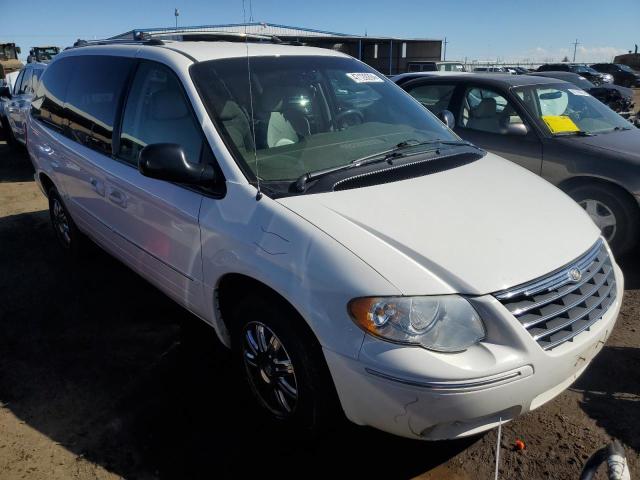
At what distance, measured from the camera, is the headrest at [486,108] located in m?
5.39

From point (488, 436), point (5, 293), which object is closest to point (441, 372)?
point (488, 436)

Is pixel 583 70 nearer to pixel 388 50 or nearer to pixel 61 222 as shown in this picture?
pixel 388 50

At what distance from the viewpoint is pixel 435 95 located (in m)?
5.94

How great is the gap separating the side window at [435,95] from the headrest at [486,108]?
1.18ft

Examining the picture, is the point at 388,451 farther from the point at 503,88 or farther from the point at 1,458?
the point at 503,88

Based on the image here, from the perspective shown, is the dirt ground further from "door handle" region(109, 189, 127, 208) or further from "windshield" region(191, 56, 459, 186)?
"windshield" region(191, 56, 459, 186)

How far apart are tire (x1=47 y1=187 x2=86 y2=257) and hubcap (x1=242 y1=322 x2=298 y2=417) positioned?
9.12 feet

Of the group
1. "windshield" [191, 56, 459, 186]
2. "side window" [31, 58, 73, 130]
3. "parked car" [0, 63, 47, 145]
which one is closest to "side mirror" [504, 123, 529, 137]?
"windshield" [191, 56, 459, 186]

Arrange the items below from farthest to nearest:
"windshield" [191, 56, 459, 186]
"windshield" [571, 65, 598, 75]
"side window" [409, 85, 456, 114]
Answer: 1. "windshield" [571, 65, 598, 75]
2. "side window" [409, 85, 456, 114]
3. "windshield" [191, 56, 459, 186]

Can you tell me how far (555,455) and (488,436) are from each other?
30 centimetres

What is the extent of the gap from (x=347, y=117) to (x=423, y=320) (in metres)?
1.74

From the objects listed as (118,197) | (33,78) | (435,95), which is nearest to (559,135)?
(435,95)

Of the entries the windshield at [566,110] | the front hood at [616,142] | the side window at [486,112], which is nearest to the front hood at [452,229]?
the front hood at [616,142]

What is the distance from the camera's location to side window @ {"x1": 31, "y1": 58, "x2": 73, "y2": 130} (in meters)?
4.32
